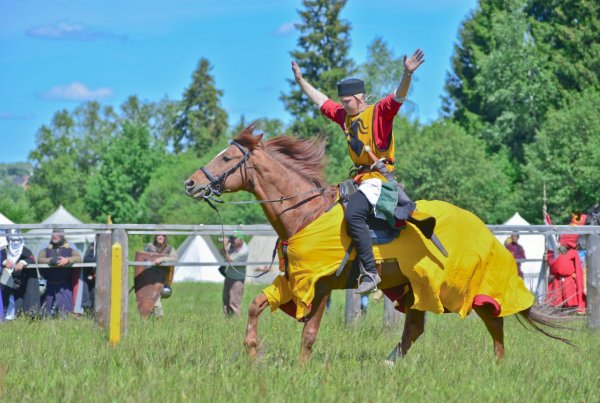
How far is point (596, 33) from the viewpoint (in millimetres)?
50094

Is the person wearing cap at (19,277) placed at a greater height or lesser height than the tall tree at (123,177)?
lesser

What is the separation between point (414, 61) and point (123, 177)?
234 feet

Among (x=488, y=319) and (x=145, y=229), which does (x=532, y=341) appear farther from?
(x=145, y=229)

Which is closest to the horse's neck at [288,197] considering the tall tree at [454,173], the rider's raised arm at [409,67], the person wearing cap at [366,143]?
the person wearing cap at [366,143]

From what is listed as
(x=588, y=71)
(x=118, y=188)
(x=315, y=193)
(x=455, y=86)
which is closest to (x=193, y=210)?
(x=118, y=188)

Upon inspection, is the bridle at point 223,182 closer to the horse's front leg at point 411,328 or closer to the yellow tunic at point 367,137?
the yellow tunic at point 367,137

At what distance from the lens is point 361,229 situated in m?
8.17

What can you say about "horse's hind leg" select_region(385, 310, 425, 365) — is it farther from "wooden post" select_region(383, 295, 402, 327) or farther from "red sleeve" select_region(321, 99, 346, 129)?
"wooden post" select_region(383, 295, 402, 327)

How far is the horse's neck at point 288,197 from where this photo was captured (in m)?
8.35

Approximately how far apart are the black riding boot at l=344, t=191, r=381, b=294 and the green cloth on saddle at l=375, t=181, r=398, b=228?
0.11 meters

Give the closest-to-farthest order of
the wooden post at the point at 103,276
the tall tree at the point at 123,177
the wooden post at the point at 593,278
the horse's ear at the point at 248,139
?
the horse's ear at the point at 248,139
the wooden post at the point at 103,276
the wooden post at the point at 593,278
the tall tree at the point at 123,177

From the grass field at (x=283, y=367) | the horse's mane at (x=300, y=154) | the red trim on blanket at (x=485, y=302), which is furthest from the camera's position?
the red trim on blanket at (x=485, y=302)

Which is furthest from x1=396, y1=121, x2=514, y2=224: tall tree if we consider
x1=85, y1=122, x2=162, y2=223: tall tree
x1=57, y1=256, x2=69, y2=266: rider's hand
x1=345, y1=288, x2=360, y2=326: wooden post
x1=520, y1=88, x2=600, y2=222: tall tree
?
x1=345, y1=288, x2=360, y2=326: wooden post

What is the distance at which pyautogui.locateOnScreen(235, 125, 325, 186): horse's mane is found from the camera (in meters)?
8.64
